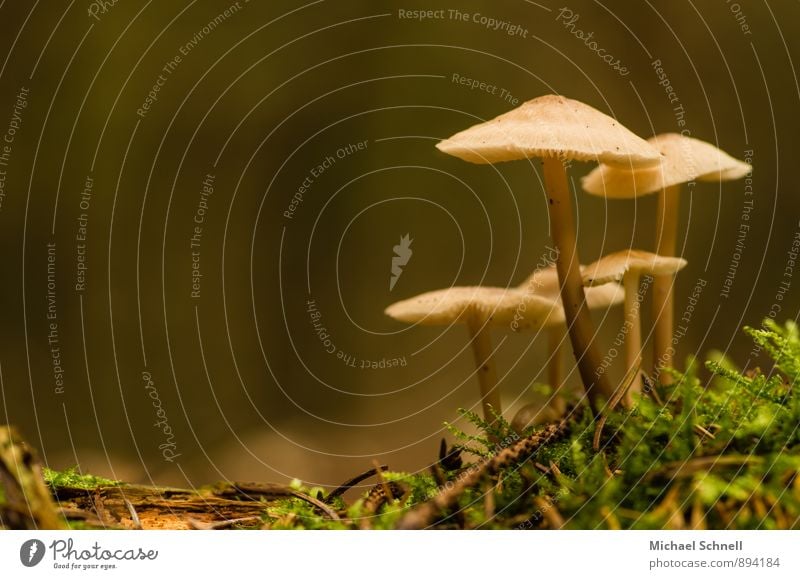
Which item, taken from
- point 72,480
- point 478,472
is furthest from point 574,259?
point 72,480

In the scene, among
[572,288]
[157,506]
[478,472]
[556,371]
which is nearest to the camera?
[478,472]

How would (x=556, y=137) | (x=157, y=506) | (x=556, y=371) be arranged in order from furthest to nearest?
(x=556, y=371)
(x=556, y=137)
(x=157, y=506)

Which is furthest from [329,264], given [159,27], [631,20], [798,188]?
[798,188]

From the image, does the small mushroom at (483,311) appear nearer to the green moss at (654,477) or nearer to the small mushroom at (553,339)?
the small mushroom at (553,339)

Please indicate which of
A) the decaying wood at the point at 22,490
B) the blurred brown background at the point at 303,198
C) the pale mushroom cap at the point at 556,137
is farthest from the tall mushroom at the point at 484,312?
the blurred brown background at the point at 303,198

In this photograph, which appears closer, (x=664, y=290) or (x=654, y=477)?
(x=654, y=477)

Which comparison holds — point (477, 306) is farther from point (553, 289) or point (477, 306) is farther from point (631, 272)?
point (631, 272)

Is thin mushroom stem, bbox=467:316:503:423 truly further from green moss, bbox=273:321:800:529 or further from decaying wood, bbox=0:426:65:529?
decaying wood, bbox=0:426:65:529

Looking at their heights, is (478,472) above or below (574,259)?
below
